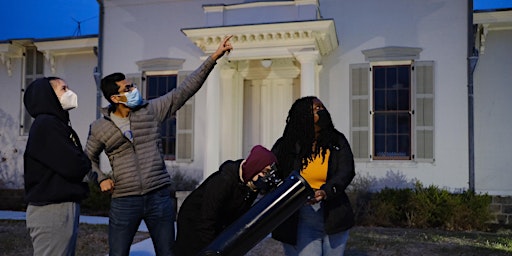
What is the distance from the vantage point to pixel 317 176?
3568 mm

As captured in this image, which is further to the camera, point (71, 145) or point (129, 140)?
point (129, 140)

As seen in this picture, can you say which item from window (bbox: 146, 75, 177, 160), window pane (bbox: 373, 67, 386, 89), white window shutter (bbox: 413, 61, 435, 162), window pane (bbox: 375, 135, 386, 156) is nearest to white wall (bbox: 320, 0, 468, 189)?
white window shutter (bbox: 413, 61, 435, 162)

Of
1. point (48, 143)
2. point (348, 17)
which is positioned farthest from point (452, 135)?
point (48, 143)

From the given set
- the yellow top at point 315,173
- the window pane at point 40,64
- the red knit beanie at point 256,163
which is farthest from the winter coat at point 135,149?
the window pane at point 40,64

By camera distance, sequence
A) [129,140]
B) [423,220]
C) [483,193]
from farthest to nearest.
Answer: [483,193] < [423,220] < [129,140]

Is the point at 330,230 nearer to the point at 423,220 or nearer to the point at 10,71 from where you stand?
the point at 423,220

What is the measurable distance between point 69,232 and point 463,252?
15.6 ft

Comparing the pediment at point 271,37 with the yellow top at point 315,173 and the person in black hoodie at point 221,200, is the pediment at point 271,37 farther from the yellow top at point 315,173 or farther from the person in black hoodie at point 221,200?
the person in black hoodie at point 221,200

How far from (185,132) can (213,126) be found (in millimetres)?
1537

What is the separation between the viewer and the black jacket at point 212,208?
2861mm

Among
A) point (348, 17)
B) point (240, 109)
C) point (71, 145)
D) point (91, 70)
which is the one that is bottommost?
point (71, 145)

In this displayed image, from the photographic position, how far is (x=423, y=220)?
28.5 ft

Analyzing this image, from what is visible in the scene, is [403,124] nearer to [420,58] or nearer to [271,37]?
[420,58]

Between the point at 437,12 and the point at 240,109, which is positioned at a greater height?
the point at 437,12
